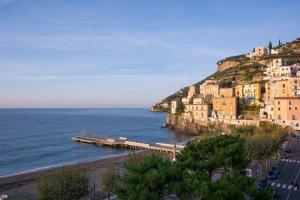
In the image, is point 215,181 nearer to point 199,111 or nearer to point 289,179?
point 289,179

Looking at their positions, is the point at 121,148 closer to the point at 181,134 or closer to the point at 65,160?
the point at 65,160

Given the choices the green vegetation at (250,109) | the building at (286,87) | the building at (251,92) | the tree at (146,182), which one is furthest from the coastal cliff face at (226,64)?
the tree at (146,182)

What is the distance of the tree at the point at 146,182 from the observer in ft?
51.5

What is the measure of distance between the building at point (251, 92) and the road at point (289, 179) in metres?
42.1

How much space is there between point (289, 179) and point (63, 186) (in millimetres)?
24209

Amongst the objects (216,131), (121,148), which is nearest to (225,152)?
(121,148)

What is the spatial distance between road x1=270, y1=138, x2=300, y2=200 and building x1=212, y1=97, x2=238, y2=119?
38704 millimetres

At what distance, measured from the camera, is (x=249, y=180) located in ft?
53.3

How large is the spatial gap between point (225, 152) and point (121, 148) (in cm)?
5639

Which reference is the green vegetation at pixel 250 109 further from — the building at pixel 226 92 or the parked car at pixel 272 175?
the parked car at pixel 272 175

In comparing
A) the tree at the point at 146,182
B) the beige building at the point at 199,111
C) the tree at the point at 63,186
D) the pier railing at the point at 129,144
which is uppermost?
the beige building at the point at 199,111

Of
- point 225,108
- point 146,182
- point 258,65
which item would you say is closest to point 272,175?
point 146,182

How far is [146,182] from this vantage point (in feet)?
53.3

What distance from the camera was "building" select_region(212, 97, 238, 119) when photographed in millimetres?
88062
